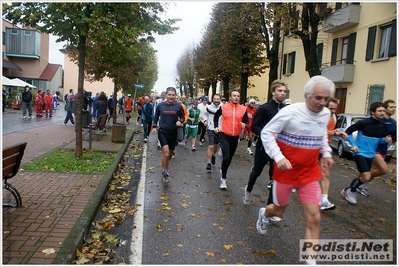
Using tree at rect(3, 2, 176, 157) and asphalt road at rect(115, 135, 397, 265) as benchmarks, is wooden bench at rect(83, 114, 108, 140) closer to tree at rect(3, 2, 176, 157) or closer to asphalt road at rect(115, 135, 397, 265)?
tree at rect(3, 2, 176, 157)

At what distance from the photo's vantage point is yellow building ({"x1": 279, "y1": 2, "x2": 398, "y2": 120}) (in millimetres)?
17312

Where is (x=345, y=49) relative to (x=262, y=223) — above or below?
above

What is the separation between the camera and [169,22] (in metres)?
9.31

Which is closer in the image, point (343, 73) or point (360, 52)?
point (360, 52)

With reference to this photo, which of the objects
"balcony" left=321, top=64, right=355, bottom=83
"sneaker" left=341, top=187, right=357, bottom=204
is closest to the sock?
"sneaker" left=341, top=187, right=357, bottom=204

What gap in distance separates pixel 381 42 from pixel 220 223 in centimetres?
1748

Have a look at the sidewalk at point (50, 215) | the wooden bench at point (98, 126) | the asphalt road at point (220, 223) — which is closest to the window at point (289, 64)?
the wooden bench at point (98, 126)

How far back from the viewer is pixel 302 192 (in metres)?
3.58

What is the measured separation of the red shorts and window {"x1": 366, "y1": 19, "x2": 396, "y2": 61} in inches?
642

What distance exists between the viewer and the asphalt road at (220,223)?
3.88 m

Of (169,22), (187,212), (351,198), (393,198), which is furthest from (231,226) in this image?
(169,22)

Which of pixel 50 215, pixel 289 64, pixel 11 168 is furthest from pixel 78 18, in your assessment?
pixel 289 64

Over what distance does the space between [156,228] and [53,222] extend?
4.37 ft

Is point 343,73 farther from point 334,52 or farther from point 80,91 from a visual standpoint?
point 80,91
